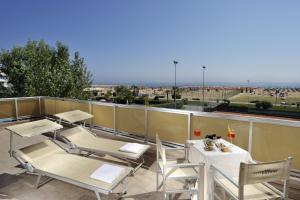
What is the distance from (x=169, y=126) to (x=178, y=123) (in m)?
0.27

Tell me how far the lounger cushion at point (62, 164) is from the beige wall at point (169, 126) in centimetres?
184

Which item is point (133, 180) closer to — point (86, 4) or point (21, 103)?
point (21, 103)

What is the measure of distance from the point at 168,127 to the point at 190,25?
2020 centimetres

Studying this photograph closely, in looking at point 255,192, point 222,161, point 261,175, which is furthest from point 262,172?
point 222,161

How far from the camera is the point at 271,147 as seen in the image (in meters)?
3.51

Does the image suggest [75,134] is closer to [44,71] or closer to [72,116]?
[72,116]

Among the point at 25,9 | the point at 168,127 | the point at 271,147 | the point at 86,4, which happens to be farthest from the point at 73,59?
the point at 271,147

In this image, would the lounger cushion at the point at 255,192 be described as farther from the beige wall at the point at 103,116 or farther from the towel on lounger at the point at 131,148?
the beige wall at the point at 103,116

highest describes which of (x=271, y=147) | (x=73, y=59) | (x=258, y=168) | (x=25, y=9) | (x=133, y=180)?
(x=25, y=9)

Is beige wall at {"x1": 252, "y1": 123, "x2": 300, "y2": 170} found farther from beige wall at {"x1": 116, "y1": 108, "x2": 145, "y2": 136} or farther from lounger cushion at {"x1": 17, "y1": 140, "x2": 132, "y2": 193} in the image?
beige wall at {"x1": 116, "y1": 108, "x2": 145, "y2": 136}

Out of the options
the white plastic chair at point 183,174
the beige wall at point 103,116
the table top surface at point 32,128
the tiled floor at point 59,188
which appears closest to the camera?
the white plastic chair at point 183,174

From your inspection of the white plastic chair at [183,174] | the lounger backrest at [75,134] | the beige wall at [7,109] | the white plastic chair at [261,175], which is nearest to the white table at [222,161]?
the white plastic chair at [183,174]

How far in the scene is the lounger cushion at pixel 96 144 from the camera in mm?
3838

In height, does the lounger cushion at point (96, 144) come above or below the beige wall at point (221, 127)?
below
